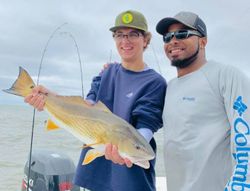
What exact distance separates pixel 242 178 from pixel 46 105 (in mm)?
1774

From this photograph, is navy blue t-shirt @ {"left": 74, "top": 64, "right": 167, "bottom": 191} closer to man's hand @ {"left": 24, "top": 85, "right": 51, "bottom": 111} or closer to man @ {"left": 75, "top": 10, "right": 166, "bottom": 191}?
man @ {"left": 75, "top": 10, "right": 166, "bottom": 191}

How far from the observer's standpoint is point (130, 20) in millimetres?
3350

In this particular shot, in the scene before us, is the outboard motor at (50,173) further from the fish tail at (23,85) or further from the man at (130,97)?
the fish tail at (23,85)

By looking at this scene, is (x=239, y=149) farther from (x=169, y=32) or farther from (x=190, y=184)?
(x=169, y=32)

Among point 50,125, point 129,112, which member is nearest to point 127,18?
point 129,112

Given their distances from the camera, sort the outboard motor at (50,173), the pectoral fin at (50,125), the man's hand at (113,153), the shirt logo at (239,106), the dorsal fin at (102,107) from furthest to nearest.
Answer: the outboard motor at (50,173) < the pectoral fin at (50,125) < the dorsal fin at (102,107) < the man's hand at (113,153) < the shirt logo at (239,106)

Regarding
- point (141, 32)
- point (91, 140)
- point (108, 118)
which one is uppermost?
point (141, 32)

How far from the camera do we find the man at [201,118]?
242cm

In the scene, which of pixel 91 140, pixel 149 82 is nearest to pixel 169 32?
pixel 149 82

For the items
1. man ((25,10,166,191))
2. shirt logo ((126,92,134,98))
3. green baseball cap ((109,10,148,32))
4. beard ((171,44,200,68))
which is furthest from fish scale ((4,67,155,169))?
green baseball cap ((109,10,148,32))

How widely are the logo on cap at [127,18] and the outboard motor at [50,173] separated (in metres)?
2.49

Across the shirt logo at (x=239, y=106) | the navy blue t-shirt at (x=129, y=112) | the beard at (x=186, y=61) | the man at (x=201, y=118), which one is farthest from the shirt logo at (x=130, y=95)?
the shirt logo at (x=239, y=106)

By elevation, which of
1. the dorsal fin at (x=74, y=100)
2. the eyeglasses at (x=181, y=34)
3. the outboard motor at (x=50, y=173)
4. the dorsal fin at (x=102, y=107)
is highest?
the eyeglasses at (x=181, y=34)

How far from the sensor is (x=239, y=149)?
2393mm
